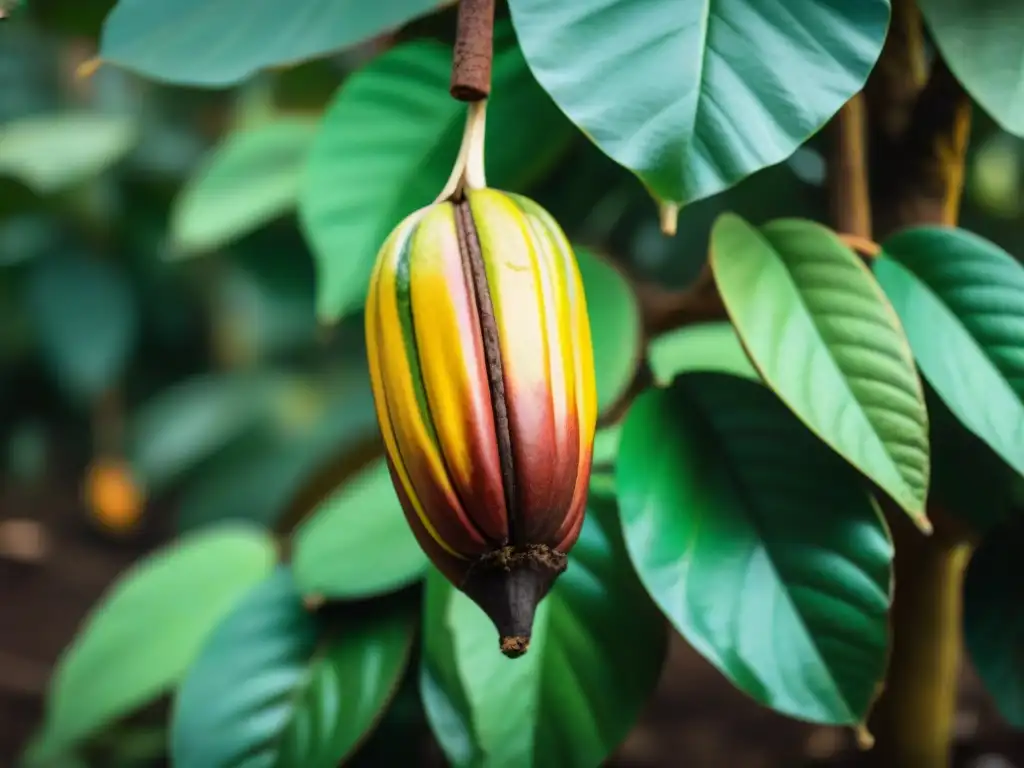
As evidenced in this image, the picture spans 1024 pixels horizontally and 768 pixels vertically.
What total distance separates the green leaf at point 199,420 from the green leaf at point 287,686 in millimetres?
1294

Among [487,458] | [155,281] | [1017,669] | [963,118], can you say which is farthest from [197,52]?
[155,281]

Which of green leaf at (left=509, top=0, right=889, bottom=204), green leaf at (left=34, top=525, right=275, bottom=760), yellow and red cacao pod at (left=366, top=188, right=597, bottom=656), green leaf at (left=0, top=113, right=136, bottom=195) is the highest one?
green leaf at (left=509, top=0, right=889, bottom=204)

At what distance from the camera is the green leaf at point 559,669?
49cm

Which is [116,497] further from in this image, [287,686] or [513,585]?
[513,585]

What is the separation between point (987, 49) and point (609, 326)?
0.91 ft

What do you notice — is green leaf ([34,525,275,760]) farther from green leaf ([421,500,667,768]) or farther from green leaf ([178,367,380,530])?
green leaf ([178,367,380,530])

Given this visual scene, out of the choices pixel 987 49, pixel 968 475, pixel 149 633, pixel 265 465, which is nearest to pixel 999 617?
pixel 968 475

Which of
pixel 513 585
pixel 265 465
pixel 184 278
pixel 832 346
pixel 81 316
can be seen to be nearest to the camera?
pixel 513 585

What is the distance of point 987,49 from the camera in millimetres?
501

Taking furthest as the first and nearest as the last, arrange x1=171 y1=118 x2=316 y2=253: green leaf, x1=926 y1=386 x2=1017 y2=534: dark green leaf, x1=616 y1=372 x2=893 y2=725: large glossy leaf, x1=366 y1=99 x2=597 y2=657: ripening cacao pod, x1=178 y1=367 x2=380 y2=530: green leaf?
1. x1=178 y1=367 x2=380 y2=530: green leaf
2. x1=171 y1=118 x2=316 y2=253: green leaf
3. x1=926 y1=386 x2=1017 y2=534: dark green leaf
4. x1=616 y1=372 x2=893 y2=725: large glossy leaf
5. x1=366 y1=99 x2=597 y2=657: ripening cacao pod

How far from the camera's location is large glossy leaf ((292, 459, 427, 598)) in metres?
0.62

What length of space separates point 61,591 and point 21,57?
3.99 ft

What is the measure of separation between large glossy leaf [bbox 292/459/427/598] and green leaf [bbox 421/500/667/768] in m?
0.07

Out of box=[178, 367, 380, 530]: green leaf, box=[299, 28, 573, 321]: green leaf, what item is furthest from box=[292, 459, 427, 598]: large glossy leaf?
box=[178, 367, 380, 530]: green leaf
